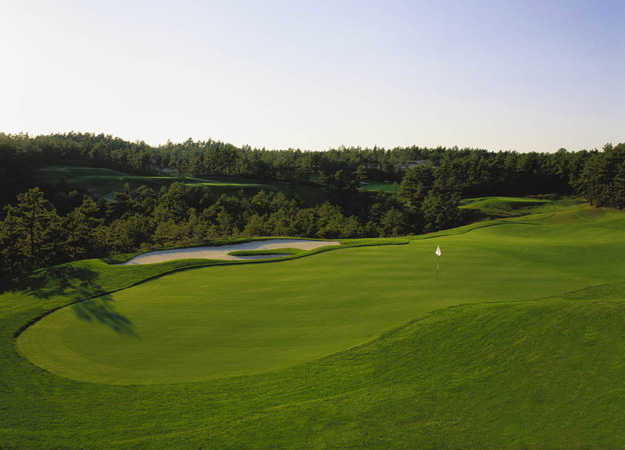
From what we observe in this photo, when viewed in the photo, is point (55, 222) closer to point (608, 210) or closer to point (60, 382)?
point (60, 382)

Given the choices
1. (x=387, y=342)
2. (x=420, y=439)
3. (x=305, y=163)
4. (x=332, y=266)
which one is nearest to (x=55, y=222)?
(x=332, y=266)

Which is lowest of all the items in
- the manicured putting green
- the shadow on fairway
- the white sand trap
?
the manicured putting green

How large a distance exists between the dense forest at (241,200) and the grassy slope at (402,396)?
2011cm

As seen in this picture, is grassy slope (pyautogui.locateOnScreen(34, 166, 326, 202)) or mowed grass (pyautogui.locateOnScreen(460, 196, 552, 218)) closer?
mowed grass (pyautogui.locateOnScreen(460, 196, 552, 218))

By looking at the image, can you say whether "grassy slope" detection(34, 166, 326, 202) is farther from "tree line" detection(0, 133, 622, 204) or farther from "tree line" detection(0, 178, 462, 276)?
"tree line" detection(0, 178, 462, 276)

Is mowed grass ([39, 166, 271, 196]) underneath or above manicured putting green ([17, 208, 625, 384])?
above

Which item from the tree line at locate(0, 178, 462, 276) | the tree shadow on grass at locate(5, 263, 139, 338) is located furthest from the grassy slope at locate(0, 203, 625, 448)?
the tree line at locate(0, 178, 462, 276)

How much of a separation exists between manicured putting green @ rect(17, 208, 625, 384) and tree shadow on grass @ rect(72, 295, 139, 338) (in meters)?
0.04

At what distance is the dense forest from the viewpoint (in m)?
35.1

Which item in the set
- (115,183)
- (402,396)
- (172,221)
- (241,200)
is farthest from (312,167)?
(402,396)

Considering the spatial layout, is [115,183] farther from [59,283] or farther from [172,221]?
[59,283]

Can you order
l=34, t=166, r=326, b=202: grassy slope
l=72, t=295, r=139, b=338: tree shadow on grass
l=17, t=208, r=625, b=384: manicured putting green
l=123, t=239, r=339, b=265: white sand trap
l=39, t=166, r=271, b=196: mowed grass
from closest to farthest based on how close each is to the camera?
l=17, t=208, r=625, b=384: manicured putting green
l=72, t=295, r=139, b=338: tree shadow on grass
l=123, t=239, r=339, b=265: white sand trap
l=39, t=166, r=271, b=196: mowed grass
l=34, t=166, r=326, b=202: grassy slope

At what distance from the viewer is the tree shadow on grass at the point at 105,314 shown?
11.3m

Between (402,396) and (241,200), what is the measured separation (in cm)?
6357
